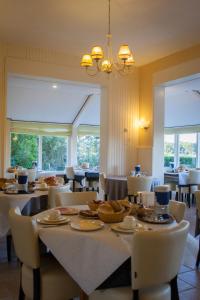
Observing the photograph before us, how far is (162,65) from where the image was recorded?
21.3ft

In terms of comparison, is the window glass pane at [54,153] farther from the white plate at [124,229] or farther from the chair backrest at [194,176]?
the white plate at [124,229]

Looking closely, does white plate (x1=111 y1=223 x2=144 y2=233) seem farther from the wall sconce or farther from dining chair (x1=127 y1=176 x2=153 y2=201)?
the wall sconce

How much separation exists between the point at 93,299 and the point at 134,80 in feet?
19.0

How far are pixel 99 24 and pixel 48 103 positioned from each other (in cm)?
502

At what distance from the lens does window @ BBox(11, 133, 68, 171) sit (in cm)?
1025

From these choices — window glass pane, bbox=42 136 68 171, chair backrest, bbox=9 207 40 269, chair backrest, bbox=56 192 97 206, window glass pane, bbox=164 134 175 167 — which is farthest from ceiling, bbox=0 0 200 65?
window glass pane, bbox=164 134 175 167

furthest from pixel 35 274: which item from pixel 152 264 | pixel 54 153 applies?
pixel 54 153

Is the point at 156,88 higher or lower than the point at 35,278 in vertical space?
higher

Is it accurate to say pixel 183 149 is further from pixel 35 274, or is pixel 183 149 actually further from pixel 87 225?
pixel 35 274

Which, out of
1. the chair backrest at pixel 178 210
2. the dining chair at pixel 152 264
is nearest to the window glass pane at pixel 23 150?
the chair backrest at pixel 178 210

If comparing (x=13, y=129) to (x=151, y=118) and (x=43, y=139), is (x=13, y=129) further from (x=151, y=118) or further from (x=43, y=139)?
(x=151, y=118)

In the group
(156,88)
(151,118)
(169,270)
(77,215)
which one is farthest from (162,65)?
(169,270)

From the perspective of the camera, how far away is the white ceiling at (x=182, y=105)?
856 centimetres

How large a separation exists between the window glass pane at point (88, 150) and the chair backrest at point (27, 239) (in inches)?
353
